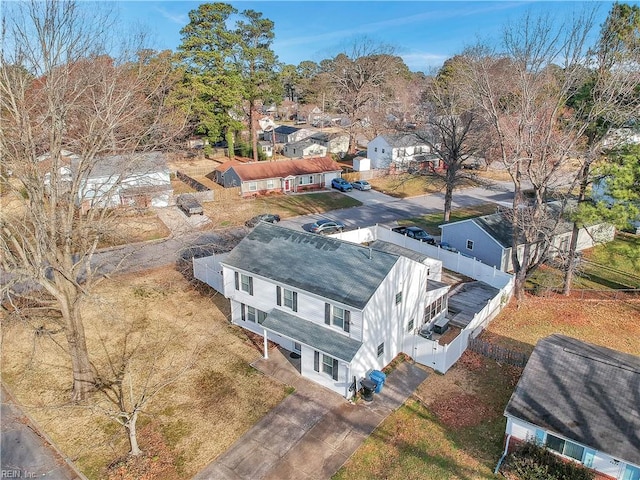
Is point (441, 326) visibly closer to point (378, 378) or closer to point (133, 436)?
point (378, 378)

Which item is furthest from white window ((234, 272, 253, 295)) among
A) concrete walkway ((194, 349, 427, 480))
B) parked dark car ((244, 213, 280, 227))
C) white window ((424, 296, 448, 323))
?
parked dark car ((244, 213, 280, 227))

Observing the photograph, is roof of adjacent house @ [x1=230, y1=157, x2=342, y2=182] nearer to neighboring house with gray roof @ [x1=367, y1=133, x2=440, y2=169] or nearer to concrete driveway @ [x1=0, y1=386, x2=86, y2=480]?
neighboring house with gray roof @ [x1=367, y1=133, x2=440, y2=169]

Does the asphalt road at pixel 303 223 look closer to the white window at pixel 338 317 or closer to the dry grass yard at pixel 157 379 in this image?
the dry grass yard at pixel 157 379

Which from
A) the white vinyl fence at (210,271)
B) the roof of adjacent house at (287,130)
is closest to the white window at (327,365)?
the white vinyl fence at (210,271)

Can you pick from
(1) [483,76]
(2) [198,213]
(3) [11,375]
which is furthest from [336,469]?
(2) [198,213]

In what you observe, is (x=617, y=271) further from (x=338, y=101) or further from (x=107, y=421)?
(x=338, y=101)
